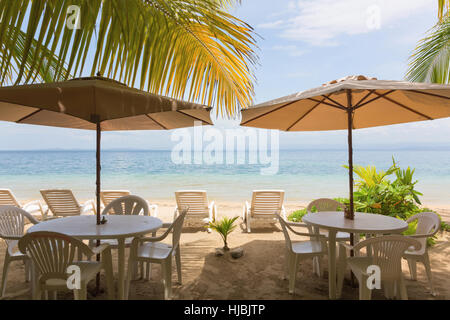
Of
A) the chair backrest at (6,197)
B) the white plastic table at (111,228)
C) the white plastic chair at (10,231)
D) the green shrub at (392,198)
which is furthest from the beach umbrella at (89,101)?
the green shrub at (392,198)

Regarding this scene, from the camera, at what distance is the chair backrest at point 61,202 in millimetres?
6145

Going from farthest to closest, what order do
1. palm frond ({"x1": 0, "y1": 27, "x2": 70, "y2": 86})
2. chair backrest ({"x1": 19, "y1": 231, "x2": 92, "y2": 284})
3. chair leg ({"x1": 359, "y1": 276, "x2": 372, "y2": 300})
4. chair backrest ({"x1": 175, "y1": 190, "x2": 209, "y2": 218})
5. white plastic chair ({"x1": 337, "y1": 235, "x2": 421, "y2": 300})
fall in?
1. chair backrest ({"x1": 175, "y1": 190, "x2": 209, "y2": 218})
2. chair leg ({"x1": 359, "y1": 276, "x2": 372, "y2": 300})
3. white plastic chair ({"x1": 337, "y1": 235, "x2": 421, "y2": 300})
4. chair backrest ({"x1": 19, "y1": 231, "x2": 92, "y2": 284})
5. palm frond ({"x1": 0, "y1": 27, "x2": 70, "y2": 86})

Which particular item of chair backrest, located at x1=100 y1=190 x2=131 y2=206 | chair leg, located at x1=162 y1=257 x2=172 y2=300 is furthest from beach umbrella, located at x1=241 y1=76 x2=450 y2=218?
chair backrest, located at x1=100 y1=190 x2=131 y2=206

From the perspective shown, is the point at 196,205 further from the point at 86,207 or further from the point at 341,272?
the point at 341,272

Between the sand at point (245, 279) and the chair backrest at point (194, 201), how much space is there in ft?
4.18

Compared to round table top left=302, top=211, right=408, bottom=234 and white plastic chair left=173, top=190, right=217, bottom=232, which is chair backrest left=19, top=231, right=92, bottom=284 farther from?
white plastic chair left=173, top=190, right=217, bottom=232

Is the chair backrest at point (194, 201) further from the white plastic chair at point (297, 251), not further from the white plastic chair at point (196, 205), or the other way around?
the white plastic chair at point (297, 251)

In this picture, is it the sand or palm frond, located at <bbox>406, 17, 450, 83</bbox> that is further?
palm frond, located at <bbox>406, 17, 450, 83</bbox>

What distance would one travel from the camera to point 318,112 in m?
4.46

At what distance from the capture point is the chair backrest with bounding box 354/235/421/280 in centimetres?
254

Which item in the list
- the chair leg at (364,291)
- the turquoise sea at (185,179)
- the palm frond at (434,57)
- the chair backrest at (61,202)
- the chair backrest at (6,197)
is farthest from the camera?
the turquoise sea at (185,179)

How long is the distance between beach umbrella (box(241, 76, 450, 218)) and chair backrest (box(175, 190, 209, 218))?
2655 mm
